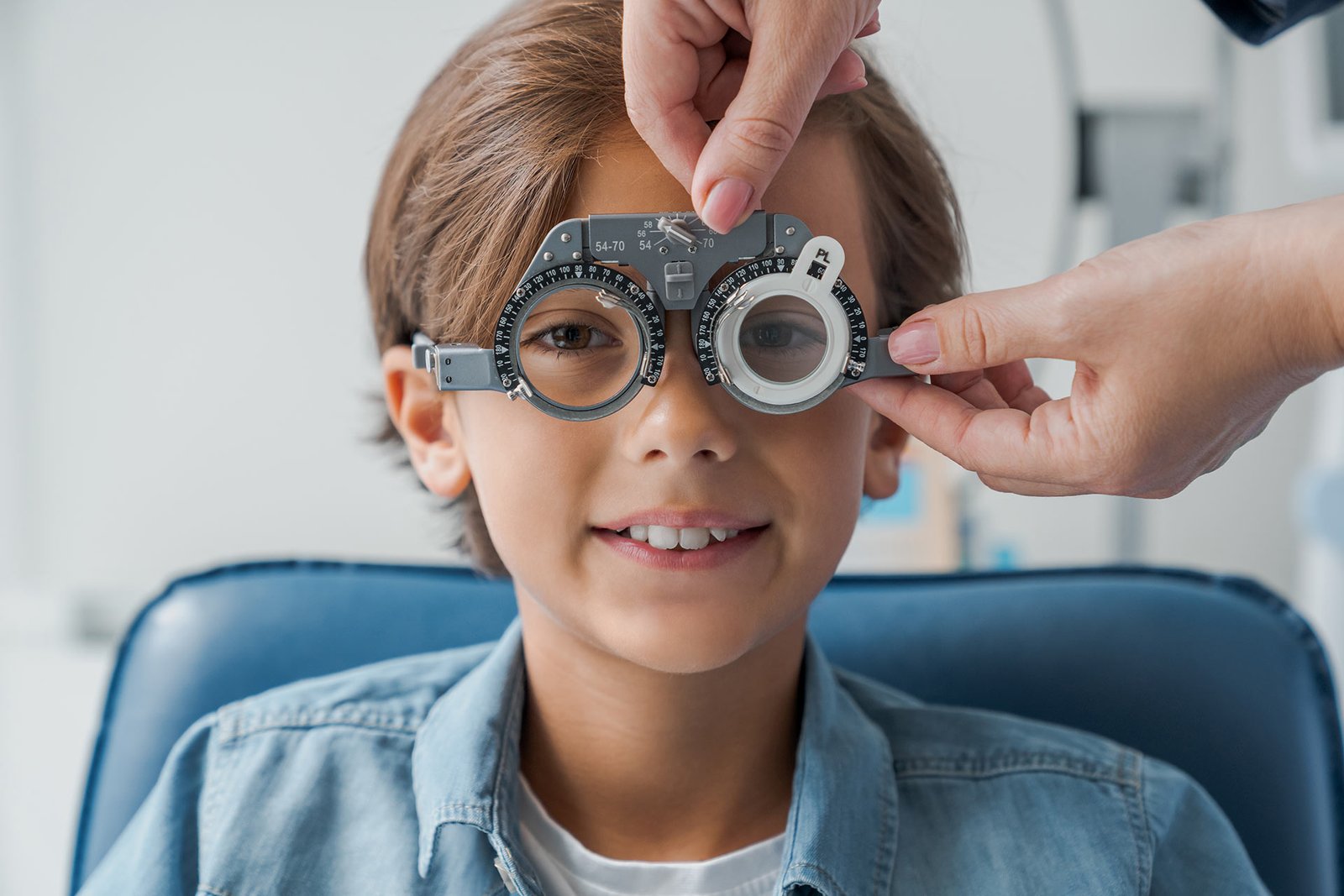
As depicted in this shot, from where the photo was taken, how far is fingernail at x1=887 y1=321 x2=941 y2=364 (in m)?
0.92

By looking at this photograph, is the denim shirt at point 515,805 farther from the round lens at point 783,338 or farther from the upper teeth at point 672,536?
the round lens at point 783,338

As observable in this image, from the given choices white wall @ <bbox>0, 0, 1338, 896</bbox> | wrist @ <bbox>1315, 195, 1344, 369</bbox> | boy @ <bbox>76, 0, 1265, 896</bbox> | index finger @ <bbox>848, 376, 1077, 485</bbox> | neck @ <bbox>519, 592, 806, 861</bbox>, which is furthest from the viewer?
white wall @ <bbox>0, 0, 1338, 896</bbox>

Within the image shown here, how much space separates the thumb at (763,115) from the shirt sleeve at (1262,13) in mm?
541

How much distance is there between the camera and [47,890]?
2541 millimetres

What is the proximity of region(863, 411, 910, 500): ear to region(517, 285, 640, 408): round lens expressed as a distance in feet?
1.04

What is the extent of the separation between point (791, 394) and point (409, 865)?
1.81 ft

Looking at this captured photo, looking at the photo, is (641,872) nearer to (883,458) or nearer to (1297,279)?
(883,458)

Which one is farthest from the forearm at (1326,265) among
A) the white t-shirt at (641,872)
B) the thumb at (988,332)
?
the white t-shirt at (641,872)

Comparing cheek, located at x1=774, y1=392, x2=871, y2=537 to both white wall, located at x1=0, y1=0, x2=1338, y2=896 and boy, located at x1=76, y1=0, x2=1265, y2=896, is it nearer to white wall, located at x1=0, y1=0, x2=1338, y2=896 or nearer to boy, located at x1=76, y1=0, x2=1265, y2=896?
boy, located at x1=76, y1=0, x2=1265, y2=896

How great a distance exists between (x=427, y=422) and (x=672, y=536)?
36cm

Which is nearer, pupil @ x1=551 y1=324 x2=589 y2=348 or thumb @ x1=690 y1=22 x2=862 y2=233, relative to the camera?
thumb @ x1=690 y1=22 x2=862 y2=233

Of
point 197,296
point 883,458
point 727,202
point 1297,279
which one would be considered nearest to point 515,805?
point 883,458

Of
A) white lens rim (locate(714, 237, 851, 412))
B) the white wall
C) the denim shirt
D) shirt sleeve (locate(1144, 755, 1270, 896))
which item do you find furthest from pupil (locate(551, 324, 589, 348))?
the white wall

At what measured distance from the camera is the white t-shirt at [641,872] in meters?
1.10
